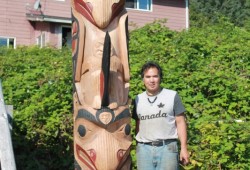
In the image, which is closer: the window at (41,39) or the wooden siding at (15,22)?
the wooden siding at (15,22)

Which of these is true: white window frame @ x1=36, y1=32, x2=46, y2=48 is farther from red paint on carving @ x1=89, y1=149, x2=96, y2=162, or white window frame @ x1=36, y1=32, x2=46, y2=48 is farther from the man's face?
red paint on carving @ x1=89, y1=149, x2=96, y2=162

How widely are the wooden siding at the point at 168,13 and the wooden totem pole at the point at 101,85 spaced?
38.4 ft

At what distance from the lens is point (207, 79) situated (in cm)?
721

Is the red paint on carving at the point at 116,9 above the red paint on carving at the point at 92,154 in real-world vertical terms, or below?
above

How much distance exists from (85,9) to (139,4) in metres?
12.1

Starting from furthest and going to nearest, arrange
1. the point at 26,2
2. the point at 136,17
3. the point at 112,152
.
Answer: the point at 136,17
the point at 26,2
the point at 112,152

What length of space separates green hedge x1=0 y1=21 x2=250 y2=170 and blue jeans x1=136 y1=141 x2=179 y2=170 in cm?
171

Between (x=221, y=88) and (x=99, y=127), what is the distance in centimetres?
344

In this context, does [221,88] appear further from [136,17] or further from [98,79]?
[136,17]

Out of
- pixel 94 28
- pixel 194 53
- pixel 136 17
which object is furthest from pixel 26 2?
pixel 94 28

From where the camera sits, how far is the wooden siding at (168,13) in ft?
53.0

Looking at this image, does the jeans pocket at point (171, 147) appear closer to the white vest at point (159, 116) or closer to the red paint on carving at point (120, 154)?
the white vest at point (159, 116)

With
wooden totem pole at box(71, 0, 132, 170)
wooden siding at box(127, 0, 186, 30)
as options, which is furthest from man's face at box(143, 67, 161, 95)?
wooden siding at box(127, 0, 186, 30)

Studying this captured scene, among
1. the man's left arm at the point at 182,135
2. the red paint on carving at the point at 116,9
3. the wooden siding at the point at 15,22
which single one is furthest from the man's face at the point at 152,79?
the wooden siding at the point at 15,22
